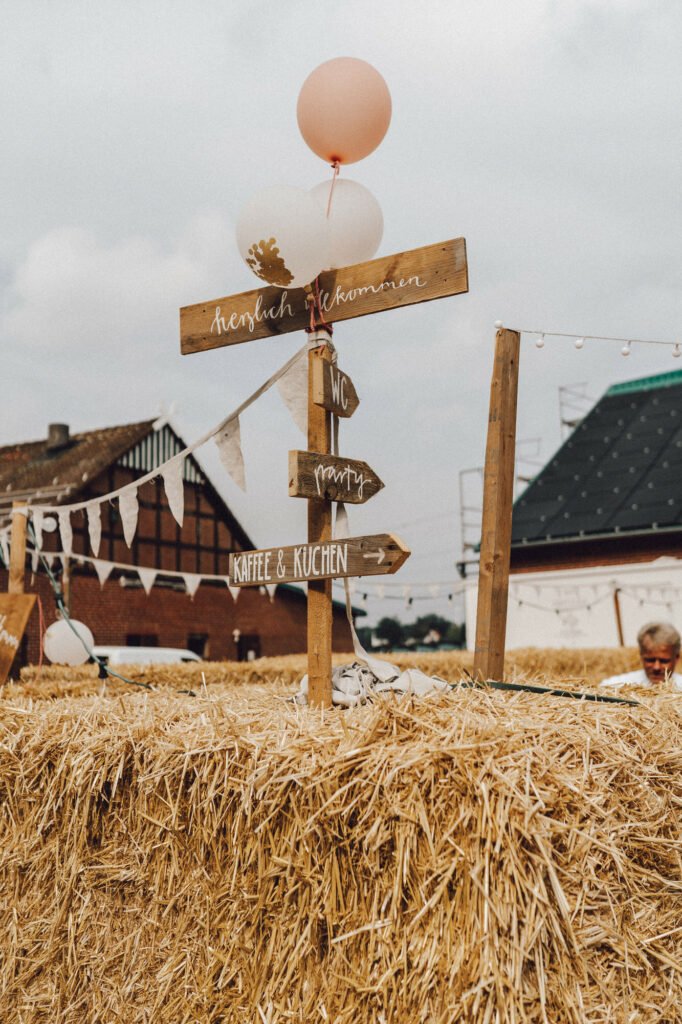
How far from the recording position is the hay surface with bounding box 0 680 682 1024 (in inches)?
86.4

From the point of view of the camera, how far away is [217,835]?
2779mm

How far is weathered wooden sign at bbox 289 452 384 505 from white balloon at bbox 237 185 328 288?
2.77ft

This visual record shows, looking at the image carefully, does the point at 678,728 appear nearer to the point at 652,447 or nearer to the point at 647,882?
the point at 647,882

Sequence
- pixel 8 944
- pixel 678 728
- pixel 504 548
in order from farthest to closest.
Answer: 1. pixel 504 548
2. pixel 8 944
3. pixel 678 728

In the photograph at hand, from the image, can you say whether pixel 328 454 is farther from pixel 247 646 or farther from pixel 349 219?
pixel 247 646

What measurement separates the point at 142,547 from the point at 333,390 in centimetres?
2414

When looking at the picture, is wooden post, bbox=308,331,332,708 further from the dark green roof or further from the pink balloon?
the dark green roof

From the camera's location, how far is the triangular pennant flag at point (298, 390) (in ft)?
13.0

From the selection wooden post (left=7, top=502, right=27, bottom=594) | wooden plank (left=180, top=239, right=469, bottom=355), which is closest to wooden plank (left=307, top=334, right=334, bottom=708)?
wooden plank (left=180, top=239, right=469, bottom=355)

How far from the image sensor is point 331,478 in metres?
3.65

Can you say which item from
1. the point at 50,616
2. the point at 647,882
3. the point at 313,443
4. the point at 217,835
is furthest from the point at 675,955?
the point at 50,616

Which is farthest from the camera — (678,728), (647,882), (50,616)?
(50,616)

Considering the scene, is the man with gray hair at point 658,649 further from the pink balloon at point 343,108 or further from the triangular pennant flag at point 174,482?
the pink balloon at point 343,108

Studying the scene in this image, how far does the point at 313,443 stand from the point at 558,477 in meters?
25.3
